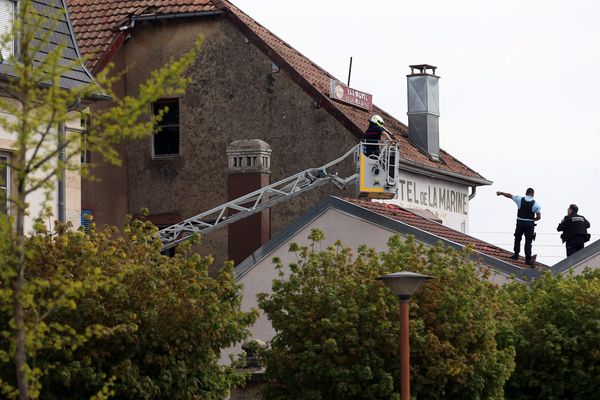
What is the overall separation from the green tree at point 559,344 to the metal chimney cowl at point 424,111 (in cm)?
1852

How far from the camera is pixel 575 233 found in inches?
1230

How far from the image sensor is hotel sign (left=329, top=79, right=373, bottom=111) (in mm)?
37750

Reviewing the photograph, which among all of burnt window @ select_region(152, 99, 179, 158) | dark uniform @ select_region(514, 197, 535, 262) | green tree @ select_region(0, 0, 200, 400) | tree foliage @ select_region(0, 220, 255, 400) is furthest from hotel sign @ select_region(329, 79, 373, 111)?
green tree @ select_region(0, 0, 200, 400)

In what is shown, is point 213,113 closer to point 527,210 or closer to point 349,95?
point 349,95

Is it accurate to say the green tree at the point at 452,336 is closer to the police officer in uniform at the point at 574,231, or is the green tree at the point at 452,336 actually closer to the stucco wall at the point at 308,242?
the stucco wall at the point at 308,242

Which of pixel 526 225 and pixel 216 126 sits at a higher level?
pixel 216 126

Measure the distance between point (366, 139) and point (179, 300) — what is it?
645 inches

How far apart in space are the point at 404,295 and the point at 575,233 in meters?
13.5

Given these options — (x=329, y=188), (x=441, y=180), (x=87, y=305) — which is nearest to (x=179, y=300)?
(x=87, y=305)

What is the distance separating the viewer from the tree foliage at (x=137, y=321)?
1772cm

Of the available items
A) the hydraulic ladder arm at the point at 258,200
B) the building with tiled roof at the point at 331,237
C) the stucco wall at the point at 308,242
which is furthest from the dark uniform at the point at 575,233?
the hydraulic ladder arm at the point at 258,200

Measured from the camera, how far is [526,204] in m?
29.6

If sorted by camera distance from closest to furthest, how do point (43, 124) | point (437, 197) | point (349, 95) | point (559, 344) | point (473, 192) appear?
point (43, 124) < point (559, 344) < point (349, 95) < point (437, 197) < point (473, 192)

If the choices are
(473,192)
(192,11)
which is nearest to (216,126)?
(192,11)
